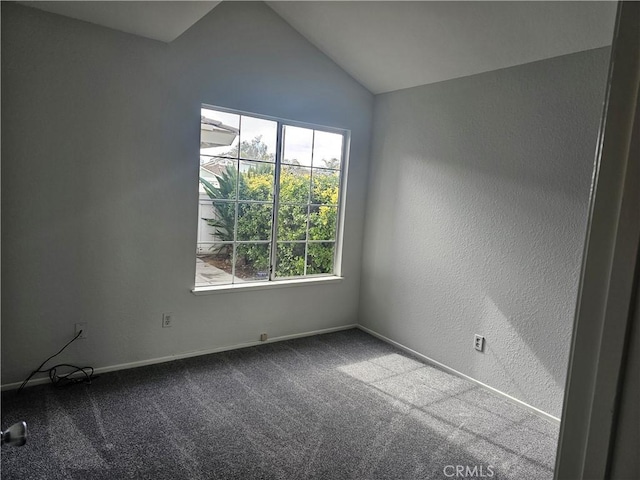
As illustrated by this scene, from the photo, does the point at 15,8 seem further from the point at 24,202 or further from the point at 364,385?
the point at 364,385

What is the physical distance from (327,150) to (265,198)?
79 centimetres

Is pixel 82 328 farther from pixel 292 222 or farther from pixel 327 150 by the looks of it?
pixel 327 150

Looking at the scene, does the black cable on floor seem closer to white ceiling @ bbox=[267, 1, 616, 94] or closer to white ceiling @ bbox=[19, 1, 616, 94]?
white ceiling @ bbox=[19, 1, 616, 94]

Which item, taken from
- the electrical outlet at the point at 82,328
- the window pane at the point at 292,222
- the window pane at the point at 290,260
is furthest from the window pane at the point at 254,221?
the electrical outlet at the point at 82,328

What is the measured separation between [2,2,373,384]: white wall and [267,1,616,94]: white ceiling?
35 centimetres

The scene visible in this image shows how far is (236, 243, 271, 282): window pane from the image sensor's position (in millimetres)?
3617

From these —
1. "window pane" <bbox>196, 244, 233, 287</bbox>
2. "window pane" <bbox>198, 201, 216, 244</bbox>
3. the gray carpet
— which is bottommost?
the gray carpet

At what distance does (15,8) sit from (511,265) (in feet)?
11.6

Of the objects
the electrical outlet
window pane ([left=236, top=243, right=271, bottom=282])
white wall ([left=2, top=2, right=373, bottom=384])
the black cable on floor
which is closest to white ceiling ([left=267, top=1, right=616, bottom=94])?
white wall ([left=2, top=2, right=373, bottom=384])

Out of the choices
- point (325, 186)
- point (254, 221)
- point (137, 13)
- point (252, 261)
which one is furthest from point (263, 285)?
point (137, 13)

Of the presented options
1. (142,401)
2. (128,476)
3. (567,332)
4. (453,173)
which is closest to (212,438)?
(128,476)

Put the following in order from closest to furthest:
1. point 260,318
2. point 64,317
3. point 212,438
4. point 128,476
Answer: point 128,476, point 212,438, point 64,317, point 260,318

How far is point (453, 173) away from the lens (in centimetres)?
333

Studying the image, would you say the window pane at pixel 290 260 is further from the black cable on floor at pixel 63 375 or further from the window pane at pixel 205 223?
the black cable on floor at pixel 63 375
